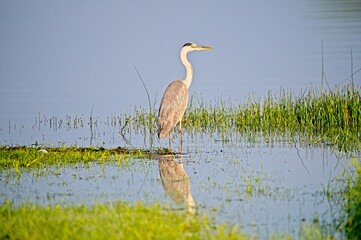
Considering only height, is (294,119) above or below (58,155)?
above

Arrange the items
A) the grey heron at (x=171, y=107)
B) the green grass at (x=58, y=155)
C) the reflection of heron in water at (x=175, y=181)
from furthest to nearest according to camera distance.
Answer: the grey heron at (x=171, y=107) → the green grass at (x=58, y=155) → the reflection of heron in water at (x=175, y=181)

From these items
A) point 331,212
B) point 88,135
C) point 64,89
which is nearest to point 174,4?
point 64,89

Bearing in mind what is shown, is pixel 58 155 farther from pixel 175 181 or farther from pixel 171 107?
pixel 171 107

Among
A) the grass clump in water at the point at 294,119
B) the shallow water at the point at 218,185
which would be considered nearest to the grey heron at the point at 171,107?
the shallow water at the point at 218,185

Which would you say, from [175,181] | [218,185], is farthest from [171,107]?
[218,185]

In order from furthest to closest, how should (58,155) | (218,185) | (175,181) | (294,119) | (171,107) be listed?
1. (294,119)
2. (171,107)
3. (58,155)
4. (175,181)
5. (218,185)

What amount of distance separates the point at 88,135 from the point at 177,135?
1929mm

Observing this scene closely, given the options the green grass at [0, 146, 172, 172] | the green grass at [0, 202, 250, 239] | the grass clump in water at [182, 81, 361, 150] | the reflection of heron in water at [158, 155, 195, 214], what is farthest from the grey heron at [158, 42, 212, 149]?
the green grass at [0, 202, 250, 239]

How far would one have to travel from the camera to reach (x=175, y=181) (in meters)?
9.43

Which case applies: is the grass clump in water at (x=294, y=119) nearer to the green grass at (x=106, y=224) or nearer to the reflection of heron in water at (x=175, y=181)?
the reflection of heron in water at (x=175, y=181)

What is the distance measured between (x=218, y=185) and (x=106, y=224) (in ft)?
9.15

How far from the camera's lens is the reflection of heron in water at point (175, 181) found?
7983mm

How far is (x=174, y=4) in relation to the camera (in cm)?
5694

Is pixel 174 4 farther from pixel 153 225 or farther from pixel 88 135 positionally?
pixel 153 225
